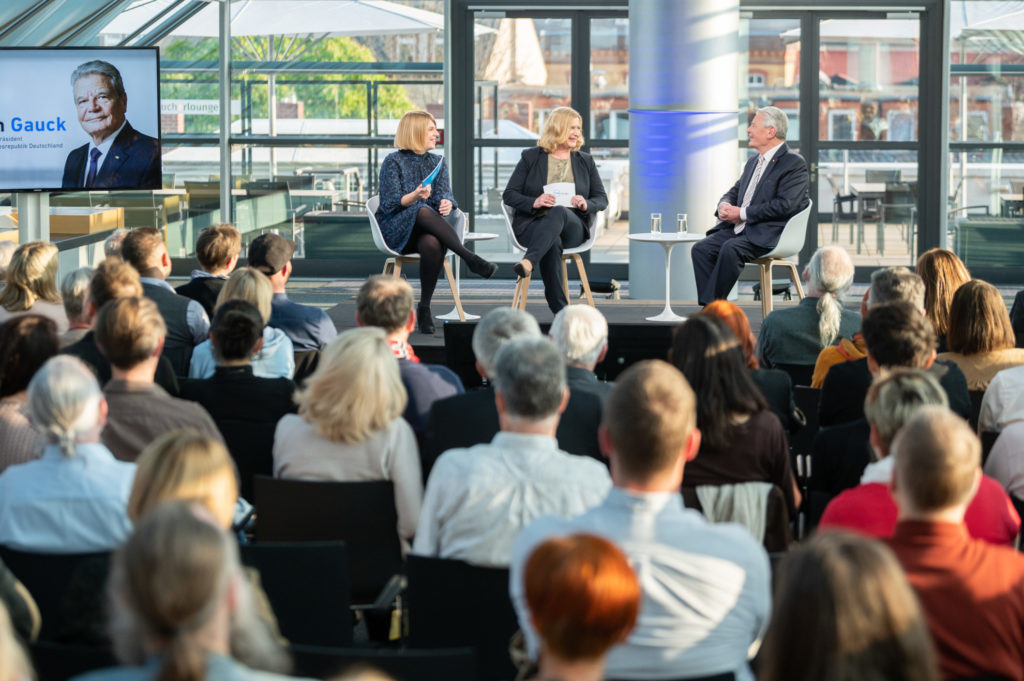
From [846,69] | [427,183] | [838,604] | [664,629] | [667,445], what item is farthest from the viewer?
[846,69]

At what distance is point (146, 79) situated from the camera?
28.5 feet

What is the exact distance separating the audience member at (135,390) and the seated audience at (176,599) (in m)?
1.79

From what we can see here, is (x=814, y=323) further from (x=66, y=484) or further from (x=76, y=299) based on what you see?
(x=66, y=484)

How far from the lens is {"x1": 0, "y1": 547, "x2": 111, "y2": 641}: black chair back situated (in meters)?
2.86

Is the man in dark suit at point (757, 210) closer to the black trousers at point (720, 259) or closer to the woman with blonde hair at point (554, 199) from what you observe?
the black trousers at point (720, 259)

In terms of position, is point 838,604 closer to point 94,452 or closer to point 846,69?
point 94,452

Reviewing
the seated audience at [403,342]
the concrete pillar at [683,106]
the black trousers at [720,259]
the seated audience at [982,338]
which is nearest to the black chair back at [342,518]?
the seated audience at [403,342]

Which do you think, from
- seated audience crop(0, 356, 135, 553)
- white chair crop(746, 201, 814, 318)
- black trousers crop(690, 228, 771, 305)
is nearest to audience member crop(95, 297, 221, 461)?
seated audience crop(0, 356, 135, 553)

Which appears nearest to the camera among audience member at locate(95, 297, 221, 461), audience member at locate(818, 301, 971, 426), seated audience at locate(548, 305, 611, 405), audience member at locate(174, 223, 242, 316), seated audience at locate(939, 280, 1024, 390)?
audience member at locate(95, 297, 221, 461)

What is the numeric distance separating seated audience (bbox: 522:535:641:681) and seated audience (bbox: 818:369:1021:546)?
112 cm

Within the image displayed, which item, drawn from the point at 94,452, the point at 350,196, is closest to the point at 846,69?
the point at 350,196

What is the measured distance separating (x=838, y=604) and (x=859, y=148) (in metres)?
9.95

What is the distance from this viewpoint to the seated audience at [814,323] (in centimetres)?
537

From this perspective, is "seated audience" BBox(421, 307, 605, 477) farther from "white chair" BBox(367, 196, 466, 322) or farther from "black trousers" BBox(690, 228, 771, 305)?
"black trousers" BBox(690, 228, 771, 305)
